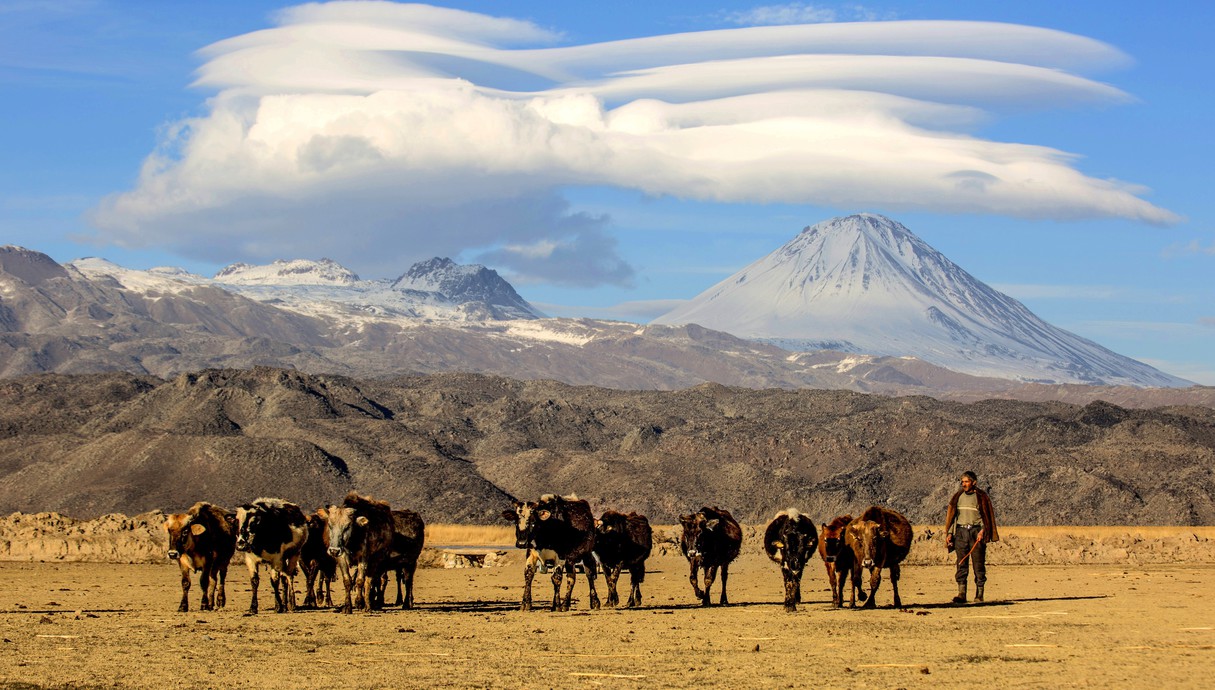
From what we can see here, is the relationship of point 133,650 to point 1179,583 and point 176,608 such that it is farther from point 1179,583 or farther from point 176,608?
point 1179,583

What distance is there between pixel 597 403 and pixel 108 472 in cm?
9738

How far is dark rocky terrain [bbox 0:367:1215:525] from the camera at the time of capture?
102 metres

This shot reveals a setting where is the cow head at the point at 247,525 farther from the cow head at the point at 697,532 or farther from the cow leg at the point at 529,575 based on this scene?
the cow head at the point at 697,532

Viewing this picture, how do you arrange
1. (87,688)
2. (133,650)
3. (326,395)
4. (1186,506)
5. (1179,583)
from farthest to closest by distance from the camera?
(326,395) → (1186,506) → (1179,583) → (133,650) → (87,688)

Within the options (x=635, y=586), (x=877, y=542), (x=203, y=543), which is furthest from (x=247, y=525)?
(x=877, y=542)

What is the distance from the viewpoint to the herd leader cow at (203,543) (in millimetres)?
31641

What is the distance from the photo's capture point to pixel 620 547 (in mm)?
34344

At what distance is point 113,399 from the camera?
156000 millimetres

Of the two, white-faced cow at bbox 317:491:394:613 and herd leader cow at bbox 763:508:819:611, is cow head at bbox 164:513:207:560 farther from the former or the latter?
herd leader cow at bbox 763:508:819:611

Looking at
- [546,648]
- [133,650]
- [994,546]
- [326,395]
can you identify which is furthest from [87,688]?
[326,395]

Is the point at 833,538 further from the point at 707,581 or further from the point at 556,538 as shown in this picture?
the point at 556,538

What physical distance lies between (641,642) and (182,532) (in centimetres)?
1205

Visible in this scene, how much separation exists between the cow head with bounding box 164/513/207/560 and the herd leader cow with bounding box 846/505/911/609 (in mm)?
14670

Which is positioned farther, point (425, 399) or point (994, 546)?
point (425, 399)
